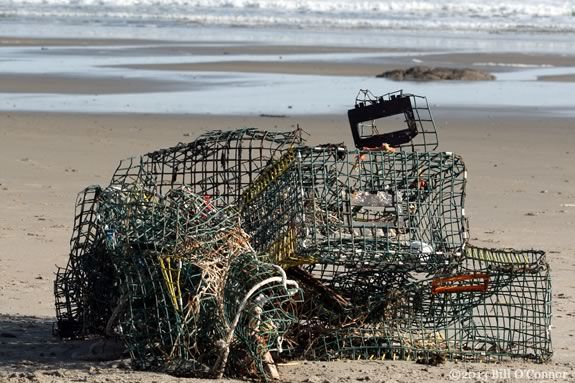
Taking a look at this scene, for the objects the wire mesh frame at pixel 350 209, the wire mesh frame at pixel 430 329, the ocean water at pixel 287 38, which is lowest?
the wire mesh frame at pixel 430 329

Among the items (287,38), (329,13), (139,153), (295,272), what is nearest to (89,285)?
(295,272)

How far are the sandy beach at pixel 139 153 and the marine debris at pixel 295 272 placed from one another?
0.46ft

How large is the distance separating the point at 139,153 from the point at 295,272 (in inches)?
281

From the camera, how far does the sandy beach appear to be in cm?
505

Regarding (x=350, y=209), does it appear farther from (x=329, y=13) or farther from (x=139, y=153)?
(x=329, y=13)

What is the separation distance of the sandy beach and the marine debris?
0.46 ft

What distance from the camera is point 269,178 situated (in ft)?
17.4

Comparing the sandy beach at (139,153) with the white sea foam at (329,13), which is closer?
the sandy beach at (139,153)

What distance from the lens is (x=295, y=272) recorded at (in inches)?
202

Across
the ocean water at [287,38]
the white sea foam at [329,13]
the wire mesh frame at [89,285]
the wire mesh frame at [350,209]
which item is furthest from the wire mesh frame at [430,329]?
the white sea foam at [329,13]

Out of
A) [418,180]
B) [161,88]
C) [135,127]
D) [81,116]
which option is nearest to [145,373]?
[418,180]

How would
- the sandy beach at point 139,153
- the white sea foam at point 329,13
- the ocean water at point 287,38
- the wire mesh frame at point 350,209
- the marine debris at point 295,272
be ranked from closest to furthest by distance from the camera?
1. the marine debris at point 295,272
2. the wire mesh frame at point 350,209
3. the sandy beach at point 139,153
4. the ocean water at point 287,38
5. the white sea foam at point 329,13

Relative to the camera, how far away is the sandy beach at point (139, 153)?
5.05 meters

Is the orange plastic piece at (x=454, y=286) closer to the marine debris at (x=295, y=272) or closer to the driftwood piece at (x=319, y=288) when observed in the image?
the marine debris at (x=295, y=272)
